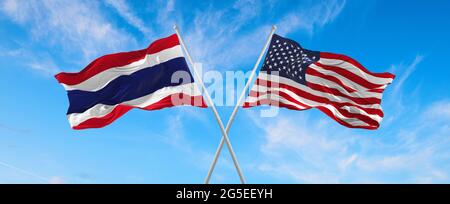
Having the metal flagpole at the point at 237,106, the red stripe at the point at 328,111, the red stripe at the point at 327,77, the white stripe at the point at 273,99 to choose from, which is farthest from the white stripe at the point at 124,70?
the red stripe at the point at 327,77

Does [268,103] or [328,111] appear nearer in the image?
[268,103]

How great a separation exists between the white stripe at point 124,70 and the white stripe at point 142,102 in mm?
937

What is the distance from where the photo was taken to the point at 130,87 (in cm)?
1708

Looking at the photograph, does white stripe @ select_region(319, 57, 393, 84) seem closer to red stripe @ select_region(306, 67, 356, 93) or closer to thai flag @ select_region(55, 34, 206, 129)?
red stripe @ select_region(306, 67, 356, 93)

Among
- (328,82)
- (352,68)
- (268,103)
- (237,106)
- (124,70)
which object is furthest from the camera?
(352,68)

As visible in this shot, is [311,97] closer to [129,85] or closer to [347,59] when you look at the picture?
[347,59]

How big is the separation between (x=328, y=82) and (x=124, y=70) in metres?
7.97

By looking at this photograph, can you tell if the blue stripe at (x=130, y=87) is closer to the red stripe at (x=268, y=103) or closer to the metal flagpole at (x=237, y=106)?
the metal flagpole at (x=237, y=106)

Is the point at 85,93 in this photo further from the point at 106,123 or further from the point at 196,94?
the point at 196,94

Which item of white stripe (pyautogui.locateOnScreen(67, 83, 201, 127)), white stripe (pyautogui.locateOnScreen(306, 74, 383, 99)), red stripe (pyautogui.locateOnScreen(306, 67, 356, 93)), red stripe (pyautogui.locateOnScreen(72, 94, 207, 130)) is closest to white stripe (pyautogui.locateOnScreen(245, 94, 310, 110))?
white stripe (pyautogui.locateOnScreen(306, 74, 383, 99))

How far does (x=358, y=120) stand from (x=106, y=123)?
32.0ft

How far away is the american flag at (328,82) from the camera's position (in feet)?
58.2

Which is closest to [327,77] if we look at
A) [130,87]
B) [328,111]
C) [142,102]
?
[328,111]
